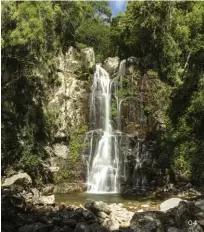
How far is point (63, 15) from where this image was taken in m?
27.7

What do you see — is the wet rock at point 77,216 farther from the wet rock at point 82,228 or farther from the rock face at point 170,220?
the rock face at point 170,220

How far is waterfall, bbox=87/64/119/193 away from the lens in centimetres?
2203

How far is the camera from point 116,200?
1814cm

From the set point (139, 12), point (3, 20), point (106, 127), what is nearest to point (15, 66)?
point (3, 20)

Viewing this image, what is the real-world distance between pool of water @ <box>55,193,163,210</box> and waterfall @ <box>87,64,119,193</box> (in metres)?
1.87

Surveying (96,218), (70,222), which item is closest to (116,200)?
(96,218)

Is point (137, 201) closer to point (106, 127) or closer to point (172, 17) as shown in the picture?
point (106, 127)

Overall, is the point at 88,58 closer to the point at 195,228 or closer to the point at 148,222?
the point at 148,222

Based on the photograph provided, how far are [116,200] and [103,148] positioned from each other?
18.8 feet

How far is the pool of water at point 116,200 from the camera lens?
16406 mm

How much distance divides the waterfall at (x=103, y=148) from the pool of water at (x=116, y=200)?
187 cm

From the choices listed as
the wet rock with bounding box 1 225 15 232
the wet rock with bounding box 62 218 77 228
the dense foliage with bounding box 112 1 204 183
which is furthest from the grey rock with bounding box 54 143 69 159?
the wet rock with bounding box 1 225 15 232

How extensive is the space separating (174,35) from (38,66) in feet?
29.4

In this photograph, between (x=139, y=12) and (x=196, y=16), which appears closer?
(x=196, y=16)
